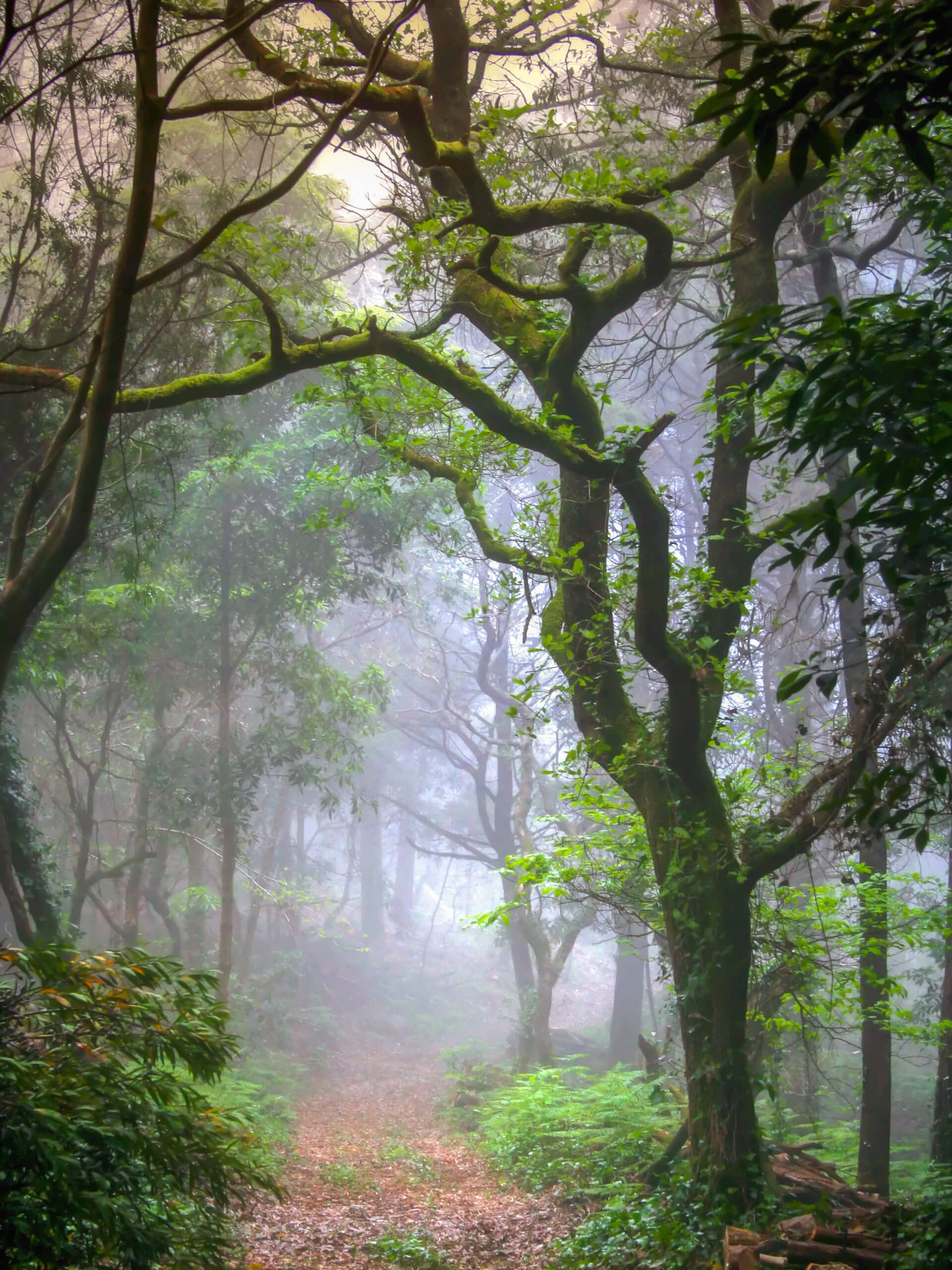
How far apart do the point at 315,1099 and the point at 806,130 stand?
15.5 metres

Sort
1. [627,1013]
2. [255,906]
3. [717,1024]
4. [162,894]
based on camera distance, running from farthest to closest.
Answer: [255,906]
[627,1013]
[162,894]
[717,1024]

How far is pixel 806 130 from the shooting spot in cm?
187

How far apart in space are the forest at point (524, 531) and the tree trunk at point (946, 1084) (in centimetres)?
10

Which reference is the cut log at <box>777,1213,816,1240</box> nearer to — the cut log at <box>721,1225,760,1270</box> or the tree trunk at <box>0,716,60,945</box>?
the cut log at <box>721,1225,760,1270</box>

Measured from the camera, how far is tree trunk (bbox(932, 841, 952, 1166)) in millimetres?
7219

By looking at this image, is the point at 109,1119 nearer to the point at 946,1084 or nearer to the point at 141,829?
the point at 946,1084

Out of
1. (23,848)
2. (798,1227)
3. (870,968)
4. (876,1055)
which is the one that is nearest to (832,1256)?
(798,1227)

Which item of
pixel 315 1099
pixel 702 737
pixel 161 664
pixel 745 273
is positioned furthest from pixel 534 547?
pixel 315 1099

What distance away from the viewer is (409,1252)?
19.2ft

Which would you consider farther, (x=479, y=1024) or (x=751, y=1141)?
(x=479, y=1024)

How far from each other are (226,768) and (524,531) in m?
8.30

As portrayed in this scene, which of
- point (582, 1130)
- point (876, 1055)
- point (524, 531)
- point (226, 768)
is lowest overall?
point (582, 1130)

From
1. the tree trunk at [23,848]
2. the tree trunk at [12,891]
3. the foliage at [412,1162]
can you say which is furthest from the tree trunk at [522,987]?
the tree trunk at [12,891]

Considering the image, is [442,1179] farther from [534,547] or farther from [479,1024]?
[479,1024]
